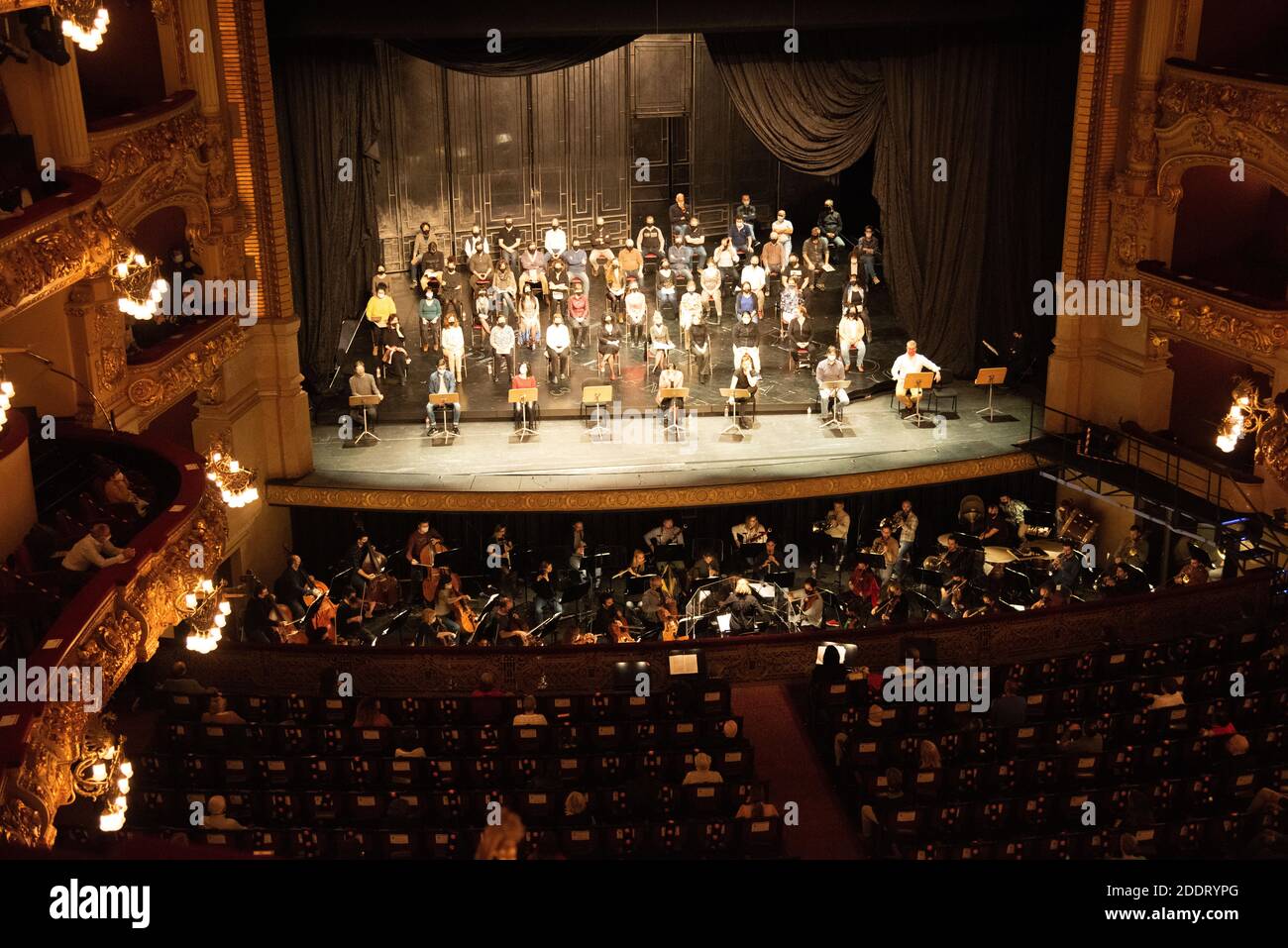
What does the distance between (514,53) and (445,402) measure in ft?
17.8

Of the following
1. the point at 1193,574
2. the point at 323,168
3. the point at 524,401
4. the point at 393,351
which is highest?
the point at 323,168

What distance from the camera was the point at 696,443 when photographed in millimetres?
23016

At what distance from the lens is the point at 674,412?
2306 centimetres

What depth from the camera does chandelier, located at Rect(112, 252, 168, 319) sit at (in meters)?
15.1

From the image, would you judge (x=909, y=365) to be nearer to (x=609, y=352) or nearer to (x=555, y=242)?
(x=609, y=352)

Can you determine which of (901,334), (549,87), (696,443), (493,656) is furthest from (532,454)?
(549,87)

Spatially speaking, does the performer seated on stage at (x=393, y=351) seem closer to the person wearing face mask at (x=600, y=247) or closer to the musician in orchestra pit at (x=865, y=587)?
the person wearing face mask at (x=600, y=247)

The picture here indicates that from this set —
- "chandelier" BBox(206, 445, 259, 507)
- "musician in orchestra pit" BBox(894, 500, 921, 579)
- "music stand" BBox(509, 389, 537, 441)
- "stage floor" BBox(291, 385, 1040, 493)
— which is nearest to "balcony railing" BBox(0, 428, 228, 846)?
"chandelier" BBox(206, 445, 259, 507)

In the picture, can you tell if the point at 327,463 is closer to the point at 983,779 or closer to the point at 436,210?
the point at 436,210

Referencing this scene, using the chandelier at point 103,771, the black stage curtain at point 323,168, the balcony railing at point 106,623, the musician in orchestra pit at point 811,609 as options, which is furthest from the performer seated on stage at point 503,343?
the chandelier at point 103,771

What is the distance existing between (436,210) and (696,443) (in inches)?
355

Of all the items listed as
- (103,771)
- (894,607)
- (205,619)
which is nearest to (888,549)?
(894,607)

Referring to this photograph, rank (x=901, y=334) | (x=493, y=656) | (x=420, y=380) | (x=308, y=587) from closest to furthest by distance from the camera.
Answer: (x=493, y=656) < (x=308, y=587) < (x=420, y=380) < (x=901, y=334)

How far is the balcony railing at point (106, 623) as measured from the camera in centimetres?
1041
